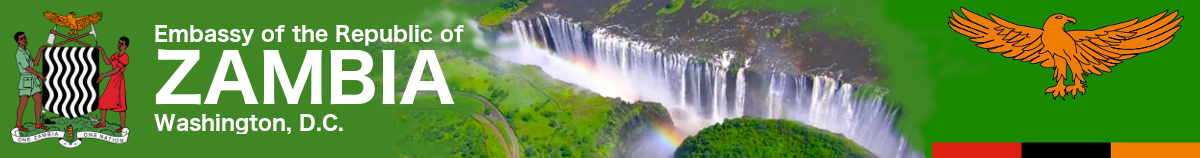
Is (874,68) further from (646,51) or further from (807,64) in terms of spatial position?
(646,51)

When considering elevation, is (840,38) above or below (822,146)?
above

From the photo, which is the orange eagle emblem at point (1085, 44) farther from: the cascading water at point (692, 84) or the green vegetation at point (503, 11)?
the green vegetation at point (503, 11)

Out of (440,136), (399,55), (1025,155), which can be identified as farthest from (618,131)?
(1025,155)

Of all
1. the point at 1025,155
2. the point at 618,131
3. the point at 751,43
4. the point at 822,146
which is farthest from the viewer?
the point at 751,43

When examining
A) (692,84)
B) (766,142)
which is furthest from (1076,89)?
(692,84)

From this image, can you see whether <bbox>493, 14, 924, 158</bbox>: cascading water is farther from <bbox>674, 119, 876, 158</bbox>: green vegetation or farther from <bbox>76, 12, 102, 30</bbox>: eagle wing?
<bbox>76, 12, 102, 30</bbox>: eagle wing
